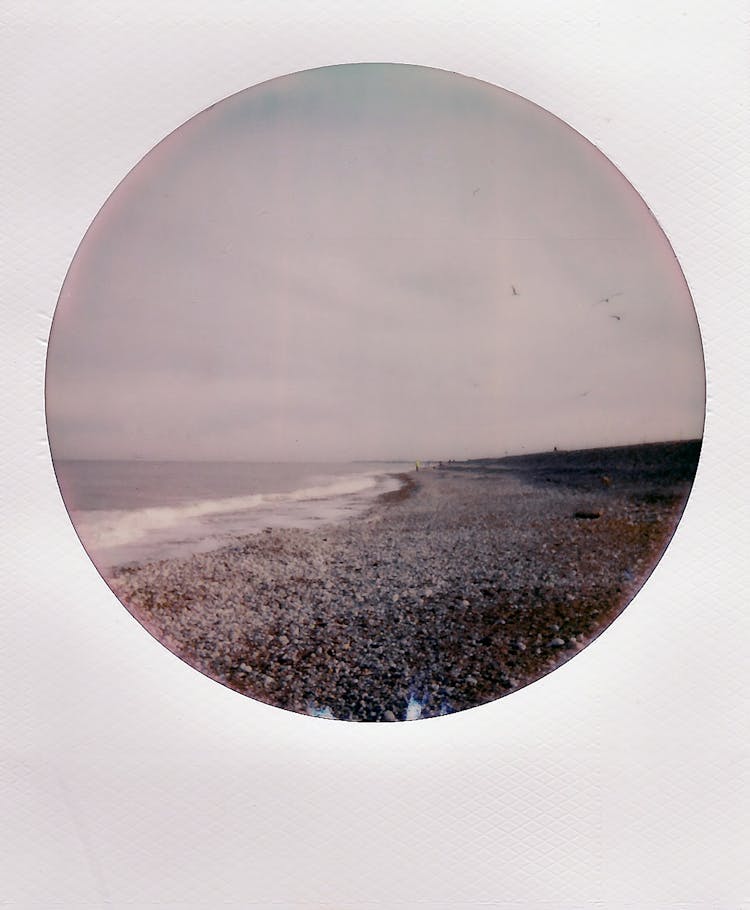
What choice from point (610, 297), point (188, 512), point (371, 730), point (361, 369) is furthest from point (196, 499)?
point (610, 297)

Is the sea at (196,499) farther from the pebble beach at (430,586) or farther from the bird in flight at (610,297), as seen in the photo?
the bird in flight at (610,297)

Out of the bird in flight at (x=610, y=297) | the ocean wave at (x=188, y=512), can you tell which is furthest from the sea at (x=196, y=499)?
the bird in flight at (x=610, y=297)

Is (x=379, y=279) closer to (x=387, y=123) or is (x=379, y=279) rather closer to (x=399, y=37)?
(x=387, y=123)

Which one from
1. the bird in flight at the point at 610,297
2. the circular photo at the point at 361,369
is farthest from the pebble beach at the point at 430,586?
the bird in flight at the point at 610,297

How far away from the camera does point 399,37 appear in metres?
0.90

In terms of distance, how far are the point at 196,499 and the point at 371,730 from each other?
1.77 feet

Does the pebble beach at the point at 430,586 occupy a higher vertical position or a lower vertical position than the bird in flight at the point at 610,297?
lower

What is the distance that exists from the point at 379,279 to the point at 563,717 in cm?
88

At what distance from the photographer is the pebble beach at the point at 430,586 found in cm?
96

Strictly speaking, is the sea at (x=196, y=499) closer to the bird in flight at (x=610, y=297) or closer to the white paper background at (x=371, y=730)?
the white paper background at (x=371, y=730)

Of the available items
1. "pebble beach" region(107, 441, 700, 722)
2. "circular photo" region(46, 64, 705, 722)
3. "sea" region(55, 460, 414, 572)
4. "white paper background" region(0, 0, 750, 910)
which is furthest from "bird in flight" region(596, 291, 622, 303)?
"sea" region(55, 460, 414, 572)

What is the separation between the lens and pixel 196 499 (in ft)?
3.16

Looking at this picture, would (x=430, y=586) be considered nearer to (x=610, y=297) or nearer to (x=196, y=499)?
(x=196, y=499)

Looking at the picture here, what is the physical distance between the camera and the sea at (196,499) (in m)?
0.95
